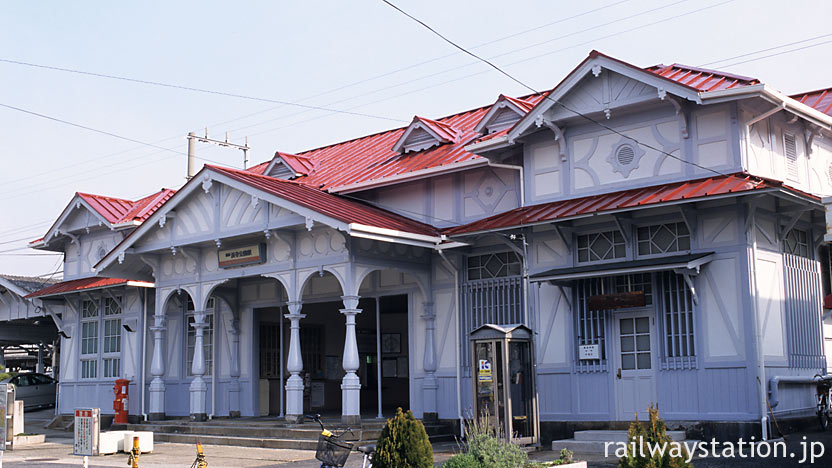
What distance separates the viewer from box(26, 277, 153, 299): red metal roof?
25.1 meters

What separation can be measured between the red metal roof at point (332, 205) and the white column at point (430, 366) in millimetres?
1907

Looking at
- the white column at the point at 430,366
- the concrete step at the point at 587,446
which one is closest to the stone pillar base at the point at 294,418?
the white column at the point at 430,366

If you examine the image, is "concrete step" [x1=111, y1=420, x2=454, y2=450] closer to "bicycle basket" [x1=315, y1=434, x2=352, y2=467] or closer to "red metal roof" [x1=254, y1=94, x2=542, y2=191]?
"red metal roof" [x1=254, y1=94, x2=542, y2=191]

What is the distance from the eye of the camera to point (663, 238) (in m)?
16.1

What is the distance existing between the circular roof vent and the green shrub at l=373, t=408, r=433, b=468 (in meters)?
8.02

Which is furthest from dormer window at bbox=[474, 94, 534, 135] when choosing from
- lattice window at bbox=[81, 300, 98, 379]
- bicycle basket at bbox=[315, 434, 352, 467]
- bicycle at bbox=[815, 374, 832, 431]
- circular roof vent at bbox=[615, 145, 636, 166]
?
lattice window at bbox=[81, 300, 98, 379]

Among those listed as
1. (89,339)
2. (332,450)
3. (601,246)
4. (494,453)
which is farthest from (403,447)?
(89,339)

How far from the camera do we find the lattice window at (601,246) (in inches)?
656

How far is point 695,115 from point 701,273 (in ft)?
9.51

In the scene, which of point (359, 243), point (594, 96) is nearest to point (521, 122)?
point (594, 96)

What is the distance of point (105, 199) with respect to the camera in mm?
27422

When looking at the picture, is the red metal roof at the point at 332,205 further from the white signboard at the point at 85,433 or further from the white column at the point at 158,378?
the white signboard at the point at 85,433

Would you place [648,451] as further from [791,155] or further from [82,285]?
[82,285]

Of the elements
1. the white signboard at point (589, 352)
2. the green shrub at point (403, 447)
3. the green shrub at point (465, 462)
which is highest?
the white signboard at point (589, 352)
